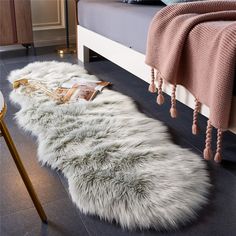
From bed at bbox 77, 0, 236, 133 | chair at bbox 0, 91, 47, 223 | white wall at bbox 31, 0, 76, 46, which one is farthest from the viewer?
white wall at bbox 31, 0, 76, 46

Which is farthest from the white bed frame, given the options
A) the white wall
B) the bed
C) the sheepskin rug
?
the white wall

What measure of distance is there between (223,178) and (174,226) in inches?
14.4

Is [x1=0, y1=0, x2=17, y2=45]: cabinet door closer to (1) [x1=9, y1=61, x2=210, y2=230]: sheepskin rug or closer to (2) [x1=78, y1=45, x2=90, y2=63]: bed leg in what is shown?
(2) [x1=78, y1=45, x2=90, y2=63]: bed leg

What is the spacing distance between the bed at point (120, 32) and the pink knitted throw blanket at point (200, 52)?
0.12m

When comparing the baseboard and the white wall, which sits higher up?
the white wall

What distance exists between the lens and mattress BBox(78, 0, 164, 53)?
181 cm

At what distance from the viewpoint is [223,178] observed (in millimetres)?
1332

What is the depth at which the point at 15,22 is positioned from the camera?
9.60 feet

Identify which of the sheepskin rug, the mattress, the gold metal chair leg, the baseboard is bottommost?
the baseboard

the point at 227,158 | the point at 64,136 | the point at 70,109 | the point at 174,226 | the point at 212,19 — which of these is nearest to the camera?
the point at 174,226

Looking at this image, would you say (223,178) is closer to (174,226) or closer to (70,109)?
(174,226)

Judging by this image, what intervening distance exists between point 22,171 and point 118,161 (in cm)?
44

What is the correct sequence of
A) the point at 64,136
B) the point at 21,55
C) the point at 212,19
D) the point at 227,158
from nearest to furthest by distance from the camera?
the point at 212,19
the point at 227,158
the point at 64,136
the point at 21,55

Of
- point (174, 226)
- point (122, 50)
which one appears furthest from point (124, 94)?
point (174, 226)
